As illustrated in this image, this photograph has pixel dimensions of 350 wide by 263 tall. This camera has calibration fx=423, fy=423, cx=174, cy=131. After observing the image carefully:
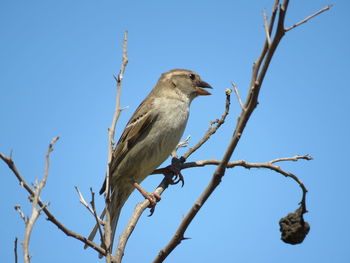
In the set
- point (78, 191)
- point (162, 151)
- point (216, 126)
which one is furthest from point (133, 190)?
point (78, 191)

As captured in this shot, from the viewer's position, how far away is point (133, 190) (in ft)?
19.7

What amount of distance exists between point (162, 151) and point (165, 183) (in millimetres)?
551

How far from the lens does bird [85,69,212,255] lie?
5777 mm

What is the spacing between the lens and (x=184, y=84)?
6750mm

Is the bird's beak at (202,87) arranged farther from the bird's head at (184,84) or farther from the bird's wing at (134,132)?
the bird's wing at (134,132)

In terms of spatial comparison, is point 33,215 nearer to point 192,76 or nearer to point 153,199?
point 153,199

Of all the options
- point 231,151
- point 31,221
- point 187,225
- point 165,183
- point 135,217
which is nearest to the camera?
point 31,221

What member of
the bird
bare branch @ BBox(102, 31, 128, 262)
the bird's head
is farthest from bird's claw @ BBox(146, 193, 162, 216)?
bare branch @ BBox(102, 31, 128, 262)

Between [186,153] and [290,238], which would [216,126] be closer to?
[186,153]

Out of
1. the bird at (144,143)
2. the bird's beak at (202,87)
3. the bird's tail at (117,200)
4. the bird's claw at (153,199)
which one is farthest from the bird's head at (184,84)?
the bird's claw at (153,199)

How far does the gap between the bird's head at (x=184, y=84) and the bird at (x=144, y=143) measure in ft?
0.70

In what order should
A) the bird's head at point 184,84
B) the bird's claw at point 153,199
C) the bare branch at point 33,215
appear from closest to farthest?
1. the bare branch at point 33,215
2. the bird's claw at point 153,199
3. the bird's head at point 184,84

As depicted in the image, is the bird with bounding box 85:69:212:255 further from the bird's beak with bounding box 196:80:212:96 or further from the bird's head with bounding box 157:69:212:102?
the bird's beak with bounding box 196:80:212:96

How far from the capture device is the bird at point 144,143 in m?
5.78
